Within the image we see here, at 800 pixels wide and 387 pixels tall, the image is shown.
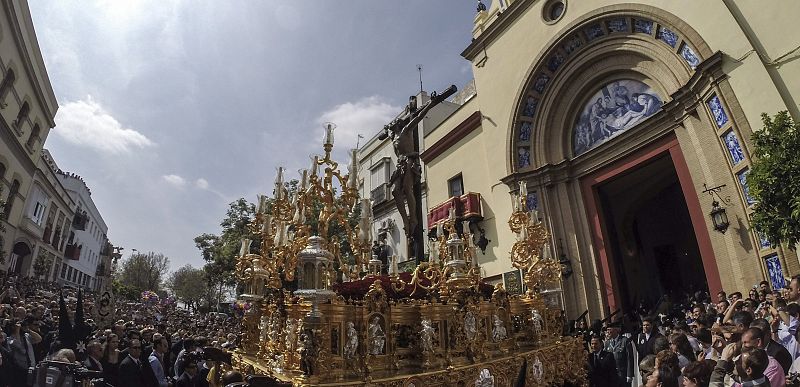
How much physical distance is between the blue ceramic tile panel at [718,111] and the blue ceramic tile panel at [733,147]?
0.33 meters

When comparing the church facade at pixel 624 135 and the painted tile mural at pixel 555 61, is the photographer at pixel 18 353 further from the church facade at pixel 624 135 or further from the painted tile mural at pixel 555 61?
the painted tile mural at pixel 555 61

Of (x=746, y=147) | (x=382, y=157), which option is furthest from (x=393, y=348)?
(x=382, y=157)

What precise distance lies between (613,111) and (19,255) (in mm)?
36530

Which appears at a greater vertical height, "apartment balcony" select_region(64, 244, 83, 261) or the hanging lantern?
"apartment balcony" select_region(64, 244, 83, 261)

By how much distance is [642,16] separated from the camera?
11688 millimetres

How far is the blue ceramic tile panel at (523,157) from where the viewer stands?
1529 centimetres

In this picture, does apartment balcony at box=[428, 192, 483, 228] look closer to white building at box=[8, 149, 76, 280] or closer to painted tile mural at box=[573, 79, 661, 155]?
painted tile mural at box=[573, 79, 661, 155]

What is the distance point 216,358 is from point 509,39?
16544mm

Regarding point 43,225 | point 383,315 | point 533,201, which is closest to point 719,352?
point 383,315

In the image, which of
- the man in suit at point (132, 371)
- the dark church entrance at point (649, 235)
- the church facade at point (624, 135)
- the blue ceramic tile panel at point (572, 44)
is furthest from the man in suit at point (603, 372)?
the blue ceramic tile panel at point (572, 44)

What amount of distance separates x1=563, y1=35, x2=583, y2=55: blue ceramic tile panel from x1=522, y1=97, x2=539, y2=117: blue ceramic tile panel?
6.78ft

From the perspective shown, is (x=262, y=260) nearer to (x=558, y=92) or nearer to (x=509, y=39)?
(x=558, y=92)

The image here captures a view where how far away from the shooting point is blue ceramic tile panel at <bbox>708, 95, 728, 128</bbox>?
9546mm

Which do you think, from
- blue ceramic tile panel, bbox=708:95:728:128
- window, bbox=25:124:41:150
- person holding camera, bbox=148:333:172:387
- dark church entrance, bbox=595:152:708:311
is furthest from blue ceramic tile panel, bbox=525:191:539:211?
window, bbox=25:124:41:150
